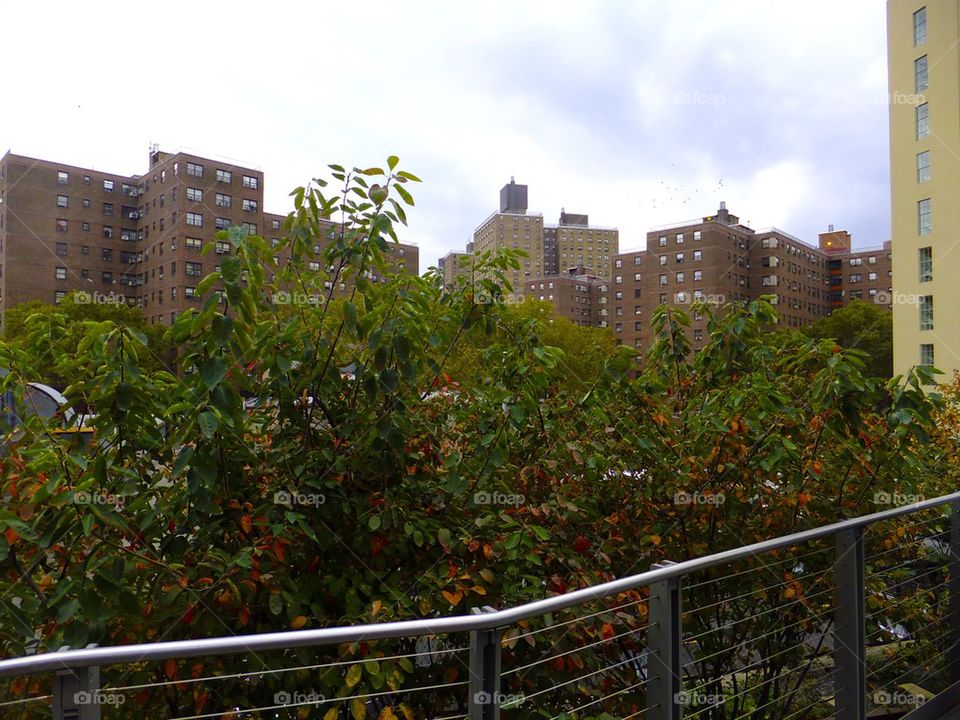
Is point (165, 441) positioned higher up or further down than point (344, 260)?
further down

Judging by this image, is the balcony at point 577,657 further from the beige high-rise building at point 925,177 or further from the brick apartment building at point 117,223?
the brick apartment building at point 117,223

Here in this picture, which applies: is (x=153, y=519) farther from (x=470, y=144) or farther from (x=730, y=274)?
(x=730, y=274)

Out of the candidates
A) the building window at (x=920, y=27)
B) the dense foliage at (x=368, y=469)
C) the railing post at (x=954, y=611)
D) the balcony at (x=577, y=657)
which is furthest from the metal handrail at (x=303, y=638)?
the building window at (x=920, y=27)

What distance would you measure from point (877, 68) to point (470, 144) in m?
34.0

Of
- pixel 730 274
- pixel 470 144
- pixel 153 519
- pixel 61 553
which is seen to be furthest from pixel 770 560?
pixel 730 274

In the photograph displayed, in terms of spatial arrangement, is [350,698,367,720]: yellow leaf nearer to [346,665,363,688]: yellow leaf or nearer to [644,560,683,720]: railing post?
[346,665,363,688]: yellow leaf

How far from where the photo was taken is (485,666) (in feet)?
5.44

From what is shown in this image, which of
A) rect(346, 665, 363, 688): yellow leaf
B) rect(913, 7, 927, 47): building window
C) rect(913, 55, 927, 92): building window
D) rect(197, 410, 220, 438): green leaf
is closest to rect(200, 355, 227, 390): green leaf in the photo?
rect(197, 410, 220, 438): green leaf

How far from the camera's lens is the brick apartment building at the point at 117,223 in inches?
2621

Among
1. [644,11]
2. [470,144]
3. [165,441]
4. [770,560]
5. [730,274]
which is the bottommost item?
[770,560]

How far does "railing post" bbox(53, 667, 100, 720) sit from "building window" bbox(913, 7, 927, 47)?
124 feet

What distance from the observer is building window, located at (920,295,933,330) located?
2947 centimetres

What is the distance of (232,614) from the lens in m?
2.31

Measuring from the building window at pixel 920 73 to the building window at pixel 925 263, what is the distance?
7094 millimetres
